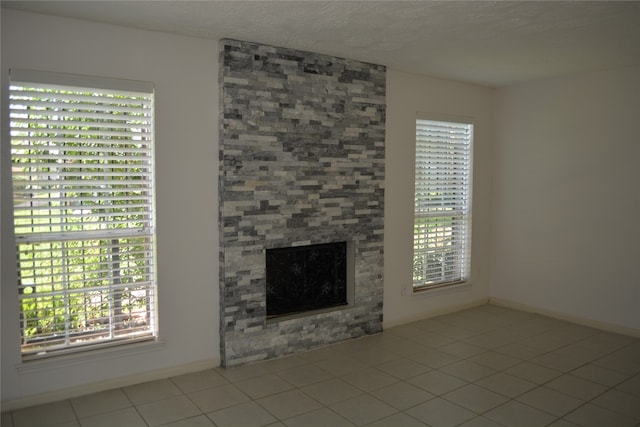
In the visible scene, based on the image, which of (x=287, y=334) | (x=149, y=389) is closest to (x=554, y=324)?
(x=287, y=334)

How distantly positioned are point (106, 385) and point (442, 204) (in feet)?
12.8

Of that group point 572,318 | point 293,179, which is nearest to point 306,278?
point 293,179

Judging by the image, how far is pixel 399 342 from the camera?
4.67m

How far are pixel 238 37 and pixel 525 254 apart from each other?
414cm

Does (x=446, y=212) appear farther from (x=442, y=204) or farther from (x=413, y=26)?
(x=413, y=26)

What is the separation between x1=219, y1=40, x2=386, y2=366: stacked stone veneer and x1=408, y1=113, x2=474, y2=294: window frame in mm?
655

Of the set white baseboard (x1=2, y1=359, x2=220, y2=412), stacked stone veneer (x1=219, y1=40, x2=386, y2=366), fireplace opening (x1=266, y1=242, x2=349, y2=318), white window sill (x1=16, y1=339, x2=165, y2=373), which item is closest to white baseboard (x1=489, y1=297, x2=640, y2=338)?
stacked stone veneer (x1=219, y1=40, x2=386, y2=366)

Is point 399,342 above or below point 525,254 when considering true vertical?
below

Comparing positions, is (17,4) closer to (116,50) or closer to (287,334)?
(116,50)

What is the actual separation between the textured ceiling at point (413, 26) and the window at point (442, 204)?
1082 mm

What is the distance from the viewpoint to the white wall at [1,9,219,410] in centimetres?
321

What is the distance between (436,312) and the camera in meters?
5.55

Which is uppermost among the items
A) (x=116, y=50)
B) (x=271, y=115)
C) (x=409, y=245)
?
(x=116, y=50)

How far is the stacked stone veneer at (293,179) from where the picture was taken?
3930mm
